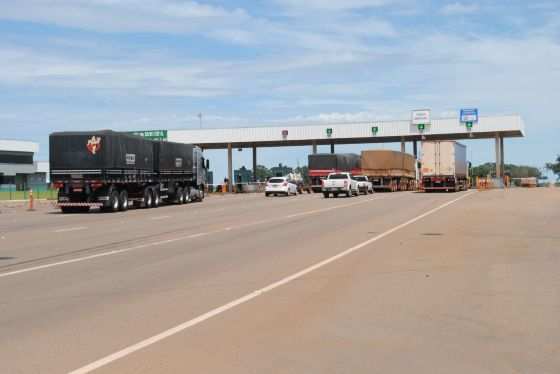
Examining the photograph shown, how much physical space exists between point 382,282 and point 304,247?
5660 mm

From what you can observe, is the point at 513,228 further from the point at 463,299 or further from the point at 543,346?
the point at 543,346

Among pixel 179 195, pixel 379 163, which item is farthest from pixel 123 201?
pixel 379 163

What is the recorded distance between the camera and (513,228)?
22719 millimetres

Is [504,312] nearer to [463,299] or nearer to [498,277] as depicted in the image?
[463,299]

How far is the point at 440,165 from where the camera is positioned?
57250 mm

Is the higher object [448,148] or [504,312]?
[448,148]

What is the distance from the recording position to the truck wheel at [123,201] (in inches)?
1480

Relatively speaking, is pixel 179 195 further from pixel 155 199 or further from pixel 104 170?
pixel 104 170

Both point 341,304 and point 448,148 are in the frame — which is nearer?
point 341,304

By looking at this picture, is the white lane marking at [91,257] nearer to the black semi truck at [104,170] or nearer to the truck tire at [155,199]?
the black semi truck at [104,170]

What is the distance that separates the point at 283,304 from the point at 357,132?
70518mm

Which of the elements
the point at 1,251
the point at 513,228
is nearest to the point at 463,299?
the point at 1,251

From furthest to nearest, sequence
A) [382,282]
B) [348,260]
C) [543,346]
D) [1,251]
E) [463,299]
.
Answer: [1,251] → [348,260] → [382,282] → [463,299] → [543,346]

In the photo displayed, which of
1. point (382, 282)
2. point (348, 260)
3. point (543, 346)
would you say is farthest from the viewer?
point (348, 260)
